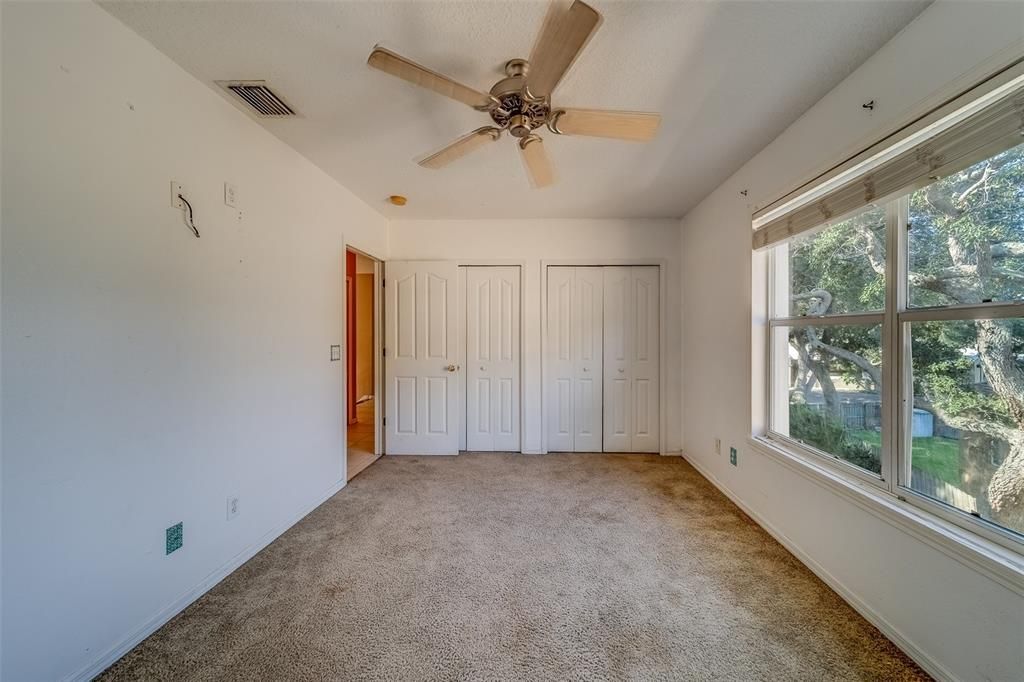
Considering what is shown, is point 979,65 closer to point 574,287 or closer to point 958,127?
point 958,127

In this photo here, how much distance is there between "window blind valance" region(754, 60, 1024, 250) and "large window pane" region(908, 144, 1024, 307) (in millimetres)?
88

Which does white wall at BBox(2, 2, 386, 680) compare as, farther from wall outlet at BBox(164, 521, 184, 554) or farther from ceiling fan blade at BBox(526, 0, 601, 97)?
ceiling fan blade at BBox(526, 0, 601, 97)

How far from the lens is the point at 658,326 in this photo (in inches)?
145

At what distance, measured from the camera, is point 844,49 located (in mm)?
1487

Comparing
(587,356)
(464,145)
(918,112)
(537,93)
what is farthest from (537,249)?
(918,112)

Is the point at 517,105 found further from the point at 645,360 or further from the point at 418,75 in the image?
the point at 645,360

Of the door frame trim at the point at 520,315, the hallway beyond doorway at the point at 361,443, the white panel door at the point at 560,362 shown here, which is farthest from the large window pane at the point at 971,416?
the hallway beyond doorway at the point at 361,443

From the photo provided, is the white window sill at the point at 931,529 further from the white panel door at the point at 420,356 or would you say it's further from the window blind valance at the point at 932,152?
the white panel door at the point at 420,356

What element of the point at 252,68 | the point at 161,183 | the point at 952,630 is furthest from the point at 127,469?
the point at 952,630

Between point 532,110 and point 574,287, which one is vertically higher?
point 532,110

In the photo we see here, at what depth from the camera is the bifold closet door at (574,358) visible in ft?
12.2

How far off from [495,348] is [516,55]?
261 centimetres

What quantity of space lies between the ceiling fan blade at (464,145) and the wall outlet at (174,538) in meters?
2.01

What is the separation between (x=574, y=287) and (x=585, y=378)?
3.10ft
